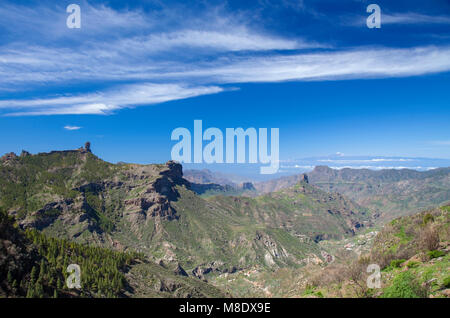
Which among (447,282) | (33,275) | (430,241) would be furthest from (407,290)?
(33,275)

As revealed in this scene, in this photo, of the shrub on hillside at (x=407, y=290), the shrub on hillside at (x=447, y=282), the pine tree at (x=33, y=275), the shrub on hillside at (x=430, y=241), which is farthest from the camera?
the pine tree at (x=33, y=275)

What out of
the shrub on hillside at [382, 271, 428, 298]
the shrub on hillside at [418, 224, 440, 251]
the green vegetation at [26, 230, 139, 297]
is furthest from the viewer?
the green vegetation at [26, 230, 139, 297]

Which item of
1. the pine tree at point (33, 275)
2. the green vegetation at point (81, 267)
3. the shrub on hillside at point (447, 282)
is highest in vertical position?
the shrub on hillside at point (447, 282)

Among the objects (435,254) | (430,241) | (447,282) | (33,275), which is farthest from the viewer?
(33,275)

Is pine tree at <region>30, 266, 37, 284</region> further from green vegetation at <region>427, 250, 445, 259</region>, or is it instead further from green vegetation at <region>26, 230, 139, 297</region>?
green vegetation at <region>427, 250, 445, 259</region>

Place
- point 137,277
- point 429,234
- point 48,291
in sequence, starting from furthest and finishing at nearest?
point 137,277 → point 48,291 → point 429,234

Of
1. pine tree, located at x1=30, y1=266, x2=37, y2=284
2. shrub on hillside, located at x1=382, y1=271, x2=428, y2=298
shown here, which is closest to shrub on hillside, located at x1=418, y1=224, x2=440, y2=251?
shrub on hillside, located at x1=382, y1=271, x2=428, y2=298

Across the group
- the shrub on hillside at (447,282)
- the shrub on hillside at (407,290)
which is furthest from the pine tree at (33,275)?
the shrub on hillside at (447,282)

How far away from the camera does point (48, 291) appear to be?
231 feet

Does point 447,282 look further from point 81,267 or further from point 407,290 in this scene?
point 81,267

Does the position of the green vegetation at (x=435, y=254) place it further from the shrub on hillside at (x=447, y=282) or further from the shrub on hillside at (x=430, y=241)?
the shrub on hillside at (x=447, y=282)
